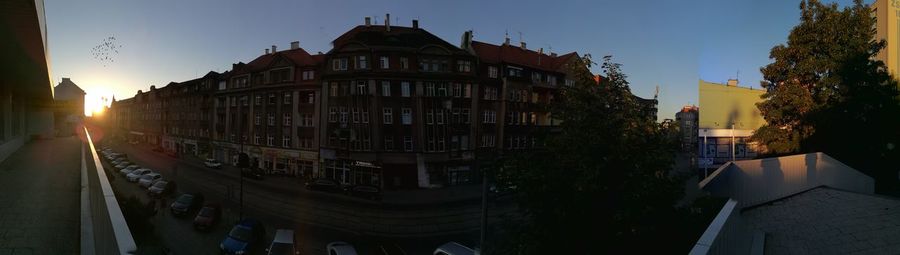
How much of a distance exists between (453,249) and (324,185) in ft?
4.42

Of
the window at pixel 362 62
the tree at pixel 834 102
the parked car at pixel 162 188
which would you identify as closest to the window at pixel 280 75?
the window at pixel 362 62

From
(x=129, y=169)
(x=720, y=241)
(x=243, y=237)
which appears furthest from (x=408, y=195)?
(x=129, y=169)

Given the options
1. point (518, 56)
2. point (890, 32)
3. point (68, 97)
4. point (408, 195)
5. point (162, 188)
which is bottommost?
point (162, 188)

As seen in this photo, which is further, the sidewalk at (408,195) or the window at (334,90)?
the sidewalk at (408,195)

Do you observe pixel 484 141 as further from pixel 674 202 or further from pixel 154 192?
pixel 154 192

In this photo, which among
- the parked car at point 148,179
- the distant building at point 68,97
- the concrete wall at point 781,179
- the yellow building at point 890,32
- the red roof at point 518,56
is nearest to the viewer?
the red roof at point 518,56

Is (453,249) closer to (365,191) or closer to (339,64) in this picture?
(365,191)

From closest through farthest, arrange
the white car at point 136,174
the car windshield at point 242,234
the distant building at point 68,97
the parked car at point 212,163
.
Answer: the car windshield at point 242,234, the parked car at point 212,163, the white car at point 136,174, the distant building at point 68,97

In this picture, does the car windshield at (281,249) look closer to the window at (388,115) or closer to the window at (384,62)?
the window at (388,115)

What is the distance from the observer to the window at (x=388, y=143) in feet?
9.86

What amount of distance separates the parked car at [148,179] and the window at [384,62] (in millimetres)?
4621

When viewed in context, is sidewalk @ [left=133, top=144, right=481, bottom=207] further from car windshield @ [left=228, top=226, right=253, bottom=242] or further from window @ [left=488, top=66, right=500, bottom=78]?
window @ [left=488, top=66, right=500, bottom=78]

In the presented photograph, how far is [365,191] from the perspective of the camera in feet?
10.7

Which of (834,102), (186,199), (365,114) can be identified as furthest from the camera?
(834,102)
